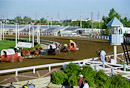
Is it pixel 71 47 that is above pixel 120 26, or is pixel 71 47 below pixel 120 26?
below

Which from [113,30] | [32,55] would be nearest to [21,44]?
[32,55]

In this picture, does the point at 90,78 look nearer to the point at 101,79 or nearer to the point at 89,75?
the point at 89,75

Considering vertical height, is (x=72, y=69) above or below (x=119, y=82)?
above

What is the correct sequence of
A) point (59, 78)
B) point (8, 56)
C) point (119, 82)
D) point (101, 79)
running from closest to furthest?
point (119, 82) → point (101, 79) → point (59, 78) → point (8, 56)

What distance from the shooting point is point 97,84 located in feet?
36.1

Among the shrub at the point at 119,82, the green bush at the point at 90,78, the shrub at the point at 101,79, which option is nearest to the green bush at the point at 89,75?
the green bush at the point at 90,78

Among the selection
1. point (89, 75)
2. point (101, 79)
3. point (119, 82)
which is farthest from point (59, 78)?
point (119, 82)

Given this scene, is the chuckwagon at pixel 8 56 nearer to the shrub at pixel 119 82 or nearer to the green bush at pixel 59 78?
the green bush at pixel 59 78

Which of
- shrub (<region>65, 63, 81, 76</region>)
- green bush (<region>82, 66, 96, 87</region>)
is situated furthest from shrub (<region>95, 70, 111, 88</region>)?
shrub (<region>65, 63, 81, 76</region>)

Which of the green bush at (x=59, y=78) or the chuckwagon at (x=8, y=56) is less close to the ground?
the chuckwagon at (x=8, y=56)

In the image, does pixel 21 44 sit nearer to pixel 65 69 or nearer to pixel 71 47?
pixel 71 47

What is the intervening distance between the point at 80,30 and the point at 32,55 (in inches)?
2392

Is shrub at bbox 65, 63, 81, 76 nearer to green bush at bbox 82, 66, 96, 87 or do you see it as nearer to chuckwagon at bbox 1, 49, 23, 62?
green bush at bbox 82, 66, 96, 87

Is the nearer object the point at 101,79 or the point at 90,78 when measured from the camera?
the point at 90,78
